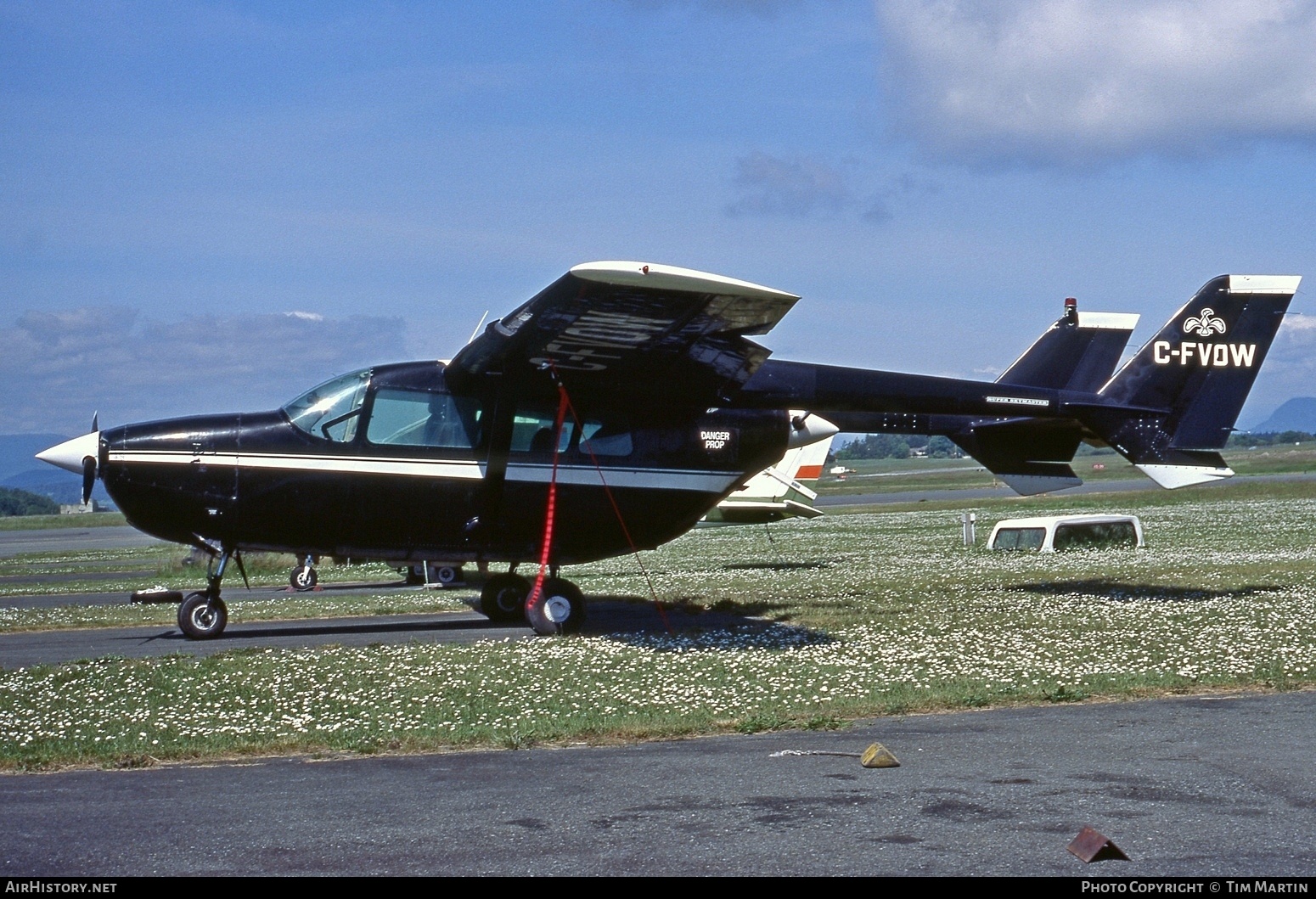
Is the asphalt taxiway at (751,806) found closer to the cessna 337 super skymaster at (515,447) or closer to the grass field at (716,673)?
the grass field at (716,673)

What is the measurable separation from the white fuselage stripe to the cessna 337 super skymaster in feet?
0.06

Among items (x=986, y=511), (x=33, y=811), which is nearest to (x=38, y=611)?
(x=33, y=811)

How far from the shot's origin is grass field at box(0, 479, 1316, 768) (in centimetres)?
860

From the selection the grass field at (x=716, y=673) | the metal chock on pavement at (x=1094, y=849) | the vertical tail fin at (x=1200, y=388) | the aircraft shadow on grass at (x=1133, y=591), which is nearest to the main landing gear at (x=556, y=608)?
the grass field at (x=716, y=673)

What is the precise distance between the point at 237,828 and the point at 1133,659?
26.1 feet

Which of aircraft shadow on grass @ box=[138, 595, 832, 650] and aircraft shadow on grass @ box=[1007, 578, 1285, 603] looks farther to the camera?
aircraft shadow on grass @ box=[1007, 578, 1285, 603]

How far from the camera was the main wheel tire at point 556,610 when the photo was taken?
14.3 metres

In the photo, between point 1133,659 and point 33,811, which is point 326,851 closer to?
point 33,811

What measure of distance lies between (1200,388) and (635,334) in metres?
8.36

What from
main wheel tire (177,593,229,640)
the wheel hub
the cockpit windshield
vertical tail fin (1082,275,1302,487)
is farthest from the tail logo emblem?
main wheel tire (177,593,229,640)

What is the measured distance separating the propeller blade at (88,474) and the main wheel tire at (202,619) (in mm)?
1856

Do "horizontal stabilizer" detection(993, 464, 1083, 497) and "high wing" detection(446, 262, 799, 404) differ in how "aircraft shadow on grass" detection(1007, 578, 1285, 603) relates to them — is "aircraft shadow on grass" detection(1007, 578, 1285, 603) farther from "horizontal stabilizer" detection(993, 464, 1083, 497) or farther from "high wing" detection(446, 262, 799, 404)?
"high wing" detection(446, 262, 799, 404)

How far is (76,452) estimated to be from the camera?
532 inches

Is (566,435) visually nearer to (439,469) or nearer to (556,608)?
(439,469)
